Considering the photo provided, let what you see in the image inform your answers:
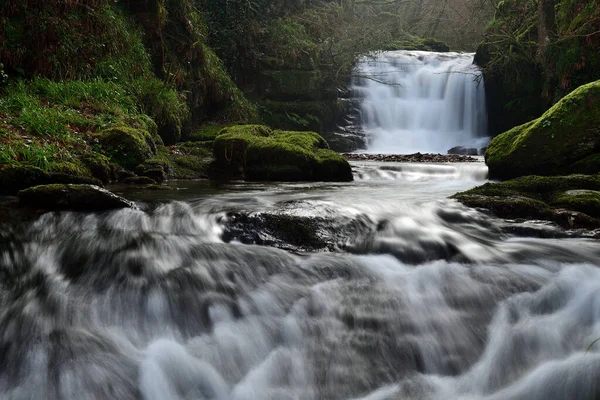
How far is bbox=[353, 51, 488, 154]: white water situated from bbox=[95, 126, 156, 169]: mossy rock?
1104 cm

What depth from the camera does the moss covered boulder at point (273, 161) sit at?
27.8 ft

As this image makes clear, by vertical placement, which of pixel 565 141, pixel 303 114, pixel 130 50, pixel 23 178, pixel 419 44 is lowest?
pixel 23 178

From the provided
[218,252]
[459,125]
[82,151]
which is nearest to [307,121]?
[459,125]

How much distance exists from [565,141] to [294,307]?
18.1ft

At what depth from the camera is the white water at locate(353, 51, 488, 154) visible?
17.3m

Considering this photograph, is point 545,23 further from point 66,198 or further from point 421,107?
point 66,198

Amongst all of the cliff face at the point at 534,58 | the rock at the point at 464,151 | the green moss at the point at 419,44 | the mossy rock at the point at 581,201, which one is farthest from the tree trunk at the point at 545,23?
the green moss at the point at 419,44

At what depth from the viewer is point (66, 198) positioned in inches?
173

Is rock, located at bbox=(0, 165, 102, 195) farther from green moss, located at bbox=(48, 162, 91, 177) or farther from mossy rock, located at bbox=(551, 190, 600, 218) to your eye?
mossy rock, located at bbox=(551, 190, 600, 218)

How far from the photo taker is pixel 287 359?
290cm

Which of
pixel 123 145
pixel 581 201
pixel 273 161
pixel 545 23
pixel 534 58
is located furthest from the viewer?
pixel 534 58

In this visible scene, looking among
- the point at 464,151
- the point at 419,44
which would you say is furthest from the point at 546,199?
the point at 419,44

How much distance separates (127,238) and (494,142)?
672 cm

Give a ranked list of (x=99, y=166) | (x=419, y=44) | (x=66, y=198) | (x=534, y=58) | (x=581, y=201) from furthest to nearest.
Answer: (x=419, y=44) < (x=534, y=58) < (x=99, y=166) < (x=581, y=201) < (x=66, y=198)
